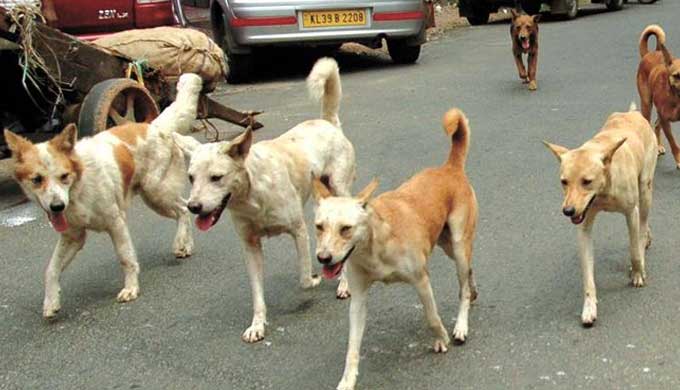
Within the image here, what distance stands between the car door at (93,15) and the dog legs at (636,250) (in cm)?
630

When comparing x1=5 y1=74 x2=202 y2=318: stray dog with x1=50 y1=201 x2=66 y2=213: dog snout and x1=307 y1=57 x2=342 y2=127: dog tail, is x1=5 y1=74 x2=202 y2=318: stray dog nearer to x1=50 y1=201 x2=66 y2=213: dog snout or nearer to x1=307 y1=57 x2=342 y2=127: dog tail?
x1=50 y1=201 x2=66 y2=213: dog snout

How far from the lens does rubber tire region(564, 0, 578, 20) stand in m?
18.3

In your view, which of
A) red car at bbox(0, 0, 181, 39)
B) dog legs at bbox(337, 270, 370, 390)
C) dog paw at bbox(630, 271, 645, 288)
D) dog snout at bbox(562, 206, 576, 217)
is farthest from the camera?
red car at bbox(0, 0, 181, 39)

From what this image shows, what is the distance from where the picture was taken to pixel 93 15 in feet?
29.6

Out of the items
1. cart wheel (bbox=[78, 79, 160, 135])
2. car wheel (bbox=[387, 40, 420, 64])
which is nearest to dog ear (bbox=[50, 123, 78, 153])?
cart wheel (bbox=[78, 79, 160, 135])

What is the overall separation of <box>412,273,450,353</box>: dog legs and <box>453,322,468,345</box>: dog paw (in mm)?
52

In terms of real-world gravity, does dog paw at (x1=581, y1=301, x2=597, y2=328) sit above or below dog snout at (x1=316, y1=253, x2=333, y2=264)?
below

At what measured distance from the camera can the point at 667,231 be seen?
18.0ft

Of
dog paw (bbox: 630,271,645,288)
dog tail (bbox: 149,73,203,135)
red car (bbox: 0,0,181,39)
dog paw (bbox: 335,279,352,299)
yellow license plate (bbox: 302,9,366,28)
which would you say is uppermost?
red car (bbox: 0,0,181,39)

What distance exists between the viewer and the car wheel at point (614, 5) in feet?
64.7

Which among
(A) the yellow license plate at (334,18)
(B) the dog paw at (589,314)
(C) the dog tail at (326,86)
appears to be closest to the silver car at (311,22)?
(A) the yellow license plate at (334,18)

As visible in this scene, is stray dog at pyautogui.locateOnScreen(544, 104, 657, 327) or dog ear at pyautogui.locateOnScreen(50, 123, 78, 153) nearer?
stray dog at pyautogui.locateOnScreen(544, 104, 657, 327)

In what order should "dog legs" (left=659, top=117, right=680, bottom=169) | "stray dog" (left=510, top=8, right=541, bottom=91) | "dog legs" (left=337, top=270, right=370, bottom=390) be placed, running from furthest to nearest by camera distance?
"stray dog" (left=510, top=8, right=541, bottom=91) → "dog legs" (left=659, top=117, right=680, bottom=169) → "dog legs" (left=337, top=270, right=370, bottom=390)

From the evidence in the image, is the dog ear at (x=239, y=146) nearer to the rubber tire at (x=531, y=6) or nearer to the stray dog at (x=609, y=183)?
the stray dog at (x=609, y=183)
